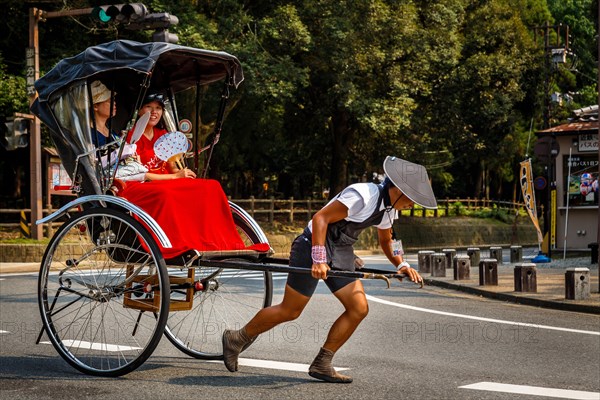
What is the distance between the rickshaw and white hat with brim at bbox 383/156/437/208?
24.0 inches

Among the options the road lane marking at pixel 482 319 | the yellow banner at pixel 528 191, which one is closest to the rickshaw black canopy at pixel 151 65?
the road lane marking at pixel 482 319

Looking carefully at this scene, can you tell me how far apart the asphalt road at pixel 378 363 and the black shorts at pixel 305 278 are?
71 centimetres

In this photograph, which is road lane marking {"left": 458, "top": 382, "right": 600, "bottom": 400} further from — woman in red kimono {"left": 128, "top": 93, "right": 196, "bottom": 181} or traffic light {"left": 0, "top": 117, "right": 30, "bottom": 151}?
traffic light {"left": 0, "top": 117, "right": 30, "bottom": 151}

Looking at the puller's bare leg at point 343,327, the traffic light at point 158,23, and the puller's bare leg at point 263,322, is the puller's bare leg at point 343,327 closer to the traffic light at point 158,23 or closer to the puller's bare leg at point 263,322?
the puller's bare leg at point 263,322

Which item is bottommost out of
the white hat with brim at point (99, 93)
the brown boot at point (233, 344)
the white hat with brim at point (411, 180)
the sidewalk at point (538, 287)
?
the sidewalk at point (538, 287)

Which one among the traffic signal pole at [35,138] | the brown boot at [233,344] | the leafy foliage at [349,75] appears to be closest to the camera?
the brown boot at [233,344]

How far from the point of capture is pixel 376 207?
664 cm

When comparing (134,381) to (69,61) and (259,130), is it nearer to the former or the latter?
(69,61)

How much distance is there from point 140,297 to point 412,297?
801 cm

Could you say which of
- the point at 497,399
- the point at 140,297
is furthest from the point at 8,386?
the point at 497,399

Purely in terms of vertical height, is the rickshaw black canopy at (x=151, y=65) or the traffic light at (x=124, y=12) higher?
the traffic light at (x=124, y=12)

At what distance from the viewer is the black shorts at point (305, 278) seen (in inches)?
264

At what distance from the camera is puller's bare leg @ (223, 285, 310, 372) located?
6.73m

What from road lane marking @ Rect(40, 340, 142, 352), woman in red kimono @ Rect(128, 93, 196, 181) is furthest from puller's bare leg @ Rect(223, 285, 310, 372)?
woman in red kimono @ Rect(128, 93, 196, 181)
